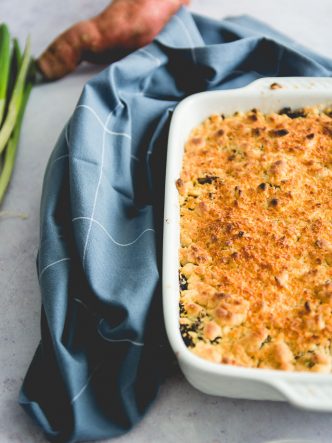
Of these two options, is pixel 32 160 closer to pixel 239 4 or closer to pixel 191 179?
pixel 191 179

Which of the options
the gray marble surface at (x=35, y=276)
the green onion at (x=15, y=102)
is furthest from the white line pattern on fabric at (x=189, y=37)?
the green onion at (x=15, y=102)

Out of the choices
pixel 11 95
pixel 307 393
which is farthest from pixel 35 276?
pixel 307 393

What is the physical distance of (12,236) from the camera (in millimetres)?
2416

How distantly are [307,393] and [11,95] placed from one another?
6.39 feet

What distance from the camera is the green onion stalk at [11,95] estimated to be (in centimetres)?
262

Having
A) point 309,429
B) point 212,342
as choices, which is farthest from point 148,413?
point 309,429

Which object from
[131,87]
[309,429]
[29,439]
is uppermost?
[131,87]

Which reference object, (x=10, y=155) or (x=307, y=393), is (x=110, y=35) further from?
(x=307, y=393)

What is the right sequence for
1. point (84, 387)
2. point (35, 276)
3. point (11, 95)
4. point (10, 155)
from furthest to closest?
1. point (11, 95)
2. point (10, 155)
3. point (35, 276)
4. point (84, 387)

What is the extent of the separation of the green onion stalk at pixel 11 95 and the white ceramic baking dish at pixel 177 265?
77 centimetres

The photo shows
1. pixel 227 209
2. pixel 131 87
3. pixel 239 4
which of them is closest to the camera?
pixel 227 209

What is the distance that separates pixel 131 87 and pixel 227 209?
80 cm

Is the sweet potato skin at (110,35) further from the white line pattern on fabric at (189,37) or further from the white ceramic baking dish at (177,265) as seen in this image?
the white ceramic baking dish at (177,265)

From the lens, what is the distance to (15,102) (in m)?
2.76
